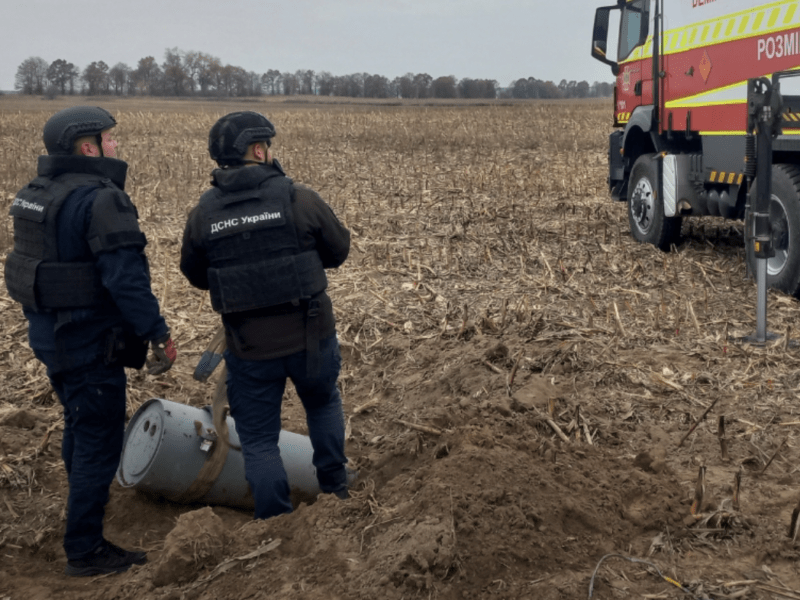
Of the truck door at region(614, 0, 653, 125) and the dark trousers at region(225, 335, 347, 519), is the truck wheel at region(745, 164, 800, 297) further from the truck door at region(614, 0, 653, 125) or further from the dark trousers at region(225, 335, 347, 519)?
the dark trousers at region(225, 335, 347, 519)

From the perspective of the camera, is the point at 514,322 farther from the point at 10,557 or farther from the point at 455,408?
the point at 10,557

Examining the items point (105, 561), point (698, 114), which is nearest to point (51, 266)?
A: point (105, 561)

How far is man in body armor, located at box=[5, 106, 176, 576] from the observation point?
11.8 ft

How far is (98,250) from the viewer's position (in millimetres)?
3547

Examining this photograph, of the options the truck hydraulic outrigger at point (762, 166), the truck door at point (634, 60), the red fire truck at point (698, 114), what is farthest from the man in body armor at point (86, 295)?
the truck door at point (634, 60)

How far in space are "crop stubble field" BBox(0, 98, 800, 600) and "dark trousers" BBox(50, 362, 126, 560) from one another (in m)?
0.23

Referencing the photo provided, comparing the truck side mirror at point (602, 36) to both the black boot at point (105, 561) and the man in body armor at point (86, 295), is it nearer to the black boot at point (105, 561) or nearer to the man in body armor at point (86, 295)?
the man in body armor at point (86, 295)

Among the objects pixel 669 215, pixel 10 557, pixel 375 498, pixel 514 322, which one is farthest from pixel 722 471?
pixel 669 215

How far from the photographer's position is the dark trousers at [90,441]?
3.75 meters

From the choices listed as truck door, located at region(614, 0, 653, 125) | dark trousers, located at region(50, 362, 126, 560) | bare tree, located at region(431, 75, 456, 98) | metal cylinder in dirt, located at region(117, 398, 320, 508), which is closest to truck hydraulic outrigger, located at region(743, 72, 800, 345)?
metal cylinder in dirt, located at region(117, 398, 320, 508)

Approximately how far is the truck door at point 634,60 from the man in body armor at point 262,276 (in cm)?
666

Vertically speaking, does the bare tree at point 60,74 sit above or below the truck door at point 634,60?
above

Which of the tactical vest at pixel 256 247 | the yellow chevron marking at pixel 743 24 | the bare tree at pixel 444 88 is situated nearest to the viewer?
the tactical vest at pixel 256 247

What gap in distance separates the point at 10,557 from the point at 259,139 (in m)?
2.41
